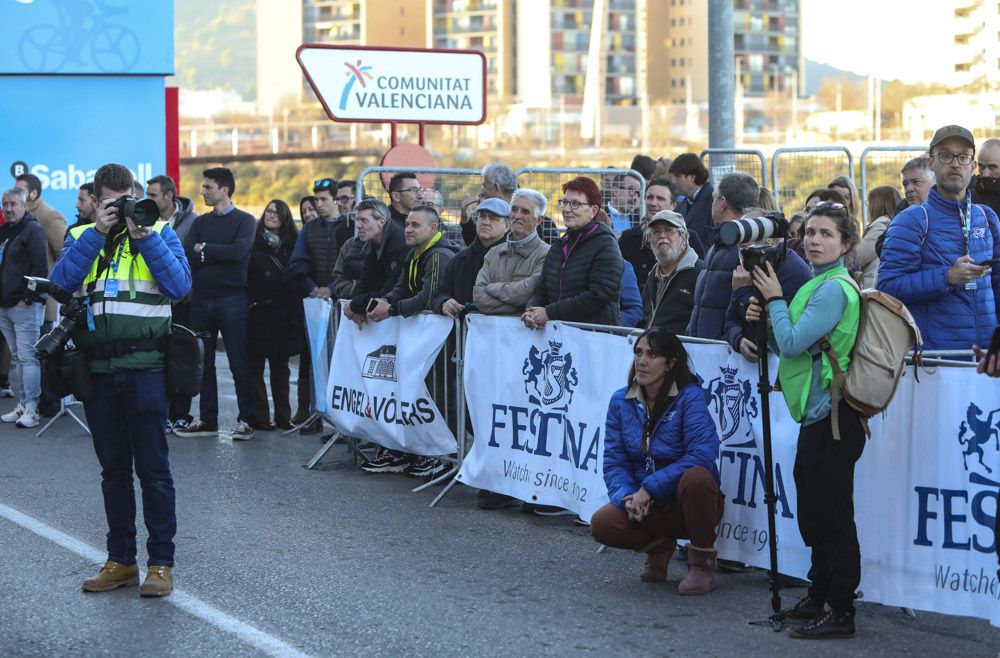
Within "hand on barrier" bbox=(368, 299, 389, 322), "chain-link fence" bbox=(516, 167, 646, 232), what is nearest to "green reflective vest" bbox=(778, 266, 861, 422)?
"hand on barrier" bbox=(368, 299, 389, 322)

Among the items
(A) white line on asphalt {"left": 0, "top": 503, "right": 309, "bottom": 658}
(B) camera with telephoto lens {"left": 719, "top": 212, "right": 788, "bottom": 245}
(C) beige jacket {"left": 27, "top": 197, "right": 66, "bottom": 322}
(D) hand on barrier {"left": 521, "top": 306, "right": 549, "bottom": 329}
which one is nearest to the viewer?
(A) white line on asphalt {"left": 0, "top": 503, "right": 309, "bottom": 658}

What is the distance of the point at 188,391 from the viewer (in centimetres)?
687

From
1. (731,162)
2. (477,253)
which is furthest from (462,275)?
(731,162)

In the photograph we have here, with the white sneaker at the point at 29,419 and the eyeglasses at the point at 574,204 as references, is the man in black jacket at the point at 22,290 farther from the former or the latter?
the eyeglasses at the point at 574,204

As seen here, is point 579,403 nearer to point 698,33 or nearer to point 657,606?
point 657,606

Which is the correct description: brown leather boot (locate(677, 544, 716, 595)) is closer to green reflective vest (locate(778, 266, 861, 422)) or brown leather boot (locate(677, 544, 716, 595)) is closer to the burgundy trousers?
the burgundy trousers

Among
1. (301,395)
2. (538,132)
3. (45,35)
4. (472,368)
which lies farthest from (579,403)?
(538,132)

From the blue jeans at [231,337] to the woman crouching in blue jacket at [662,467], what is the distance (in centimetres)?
569

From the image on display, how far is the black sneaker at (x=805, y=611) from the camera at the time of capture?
6234 mm

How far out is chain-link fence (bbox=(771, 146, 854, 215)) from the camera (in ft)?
46.4

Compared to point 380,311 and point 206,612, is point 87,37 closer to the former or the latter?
point 380,311

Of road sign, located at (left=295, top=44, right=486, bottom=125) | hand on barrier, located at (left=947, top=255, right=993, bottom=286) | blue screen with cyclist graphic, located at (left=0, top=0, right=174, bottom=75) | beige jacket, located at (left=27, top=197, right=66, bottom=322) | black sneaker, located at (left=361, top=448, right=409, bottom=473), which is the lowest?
black sneaker, located at (left=361, top=448, right=409, bottom=473)

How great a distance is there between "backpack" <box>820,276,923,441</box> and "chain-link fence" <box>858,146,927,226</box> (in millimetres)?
7209

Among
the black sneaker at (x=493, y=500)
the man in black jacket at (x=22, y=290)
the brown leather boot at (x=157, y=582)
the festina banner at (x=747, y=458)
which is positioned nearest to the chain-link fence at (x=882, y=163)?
the black sneaker at (x=493, y=500)
